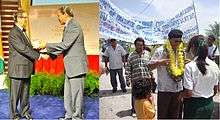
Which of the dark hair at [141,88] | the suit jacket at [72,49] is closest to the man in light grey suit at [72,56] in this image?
the suit jacket at [72,49]

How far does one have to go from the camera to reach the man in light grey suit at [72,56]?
4953mm

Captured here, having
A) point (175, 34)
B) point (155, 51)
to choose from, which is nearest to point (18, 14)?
point (155, 51)

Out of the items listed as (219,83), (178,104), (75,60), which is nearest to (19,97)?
(75,60)

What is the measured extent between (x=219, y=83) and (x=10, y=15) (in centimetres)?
242

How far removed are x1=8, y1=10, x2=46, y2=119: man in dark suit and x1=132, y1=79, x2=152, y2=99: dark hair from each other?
1.14 metres

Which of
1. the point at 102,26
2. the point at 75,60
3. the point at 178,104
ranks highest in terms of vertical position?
the point at 102,26

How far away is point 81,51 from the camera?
16.4 ft

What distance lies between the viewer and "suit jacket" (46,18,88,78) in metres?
4.95

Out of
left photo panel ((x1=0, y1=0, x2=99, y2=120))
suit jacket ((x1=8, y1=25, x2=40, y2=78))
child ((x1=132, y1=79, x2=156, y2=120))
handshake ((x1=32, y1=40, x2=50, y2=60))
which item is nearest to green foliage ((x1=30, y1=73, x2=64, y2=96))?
left photo panel ((x1=0, y1=0, x2=99, y2=120))

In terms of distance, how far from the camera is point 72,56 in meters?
4.98

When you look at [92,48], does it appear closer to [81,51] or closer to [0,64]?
[81,51]

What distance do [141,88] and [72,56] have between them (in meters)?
0.84

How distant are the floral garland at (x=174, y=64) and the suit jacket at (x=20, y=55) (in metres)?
1.44

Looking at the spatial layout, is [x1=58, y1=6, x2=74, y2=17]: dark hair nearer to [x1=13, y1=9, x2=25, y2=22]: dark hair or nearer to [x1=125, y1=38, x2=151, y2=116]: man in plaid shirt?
[x1=13, y1=9, x2=25, y2=22]: dark hair
